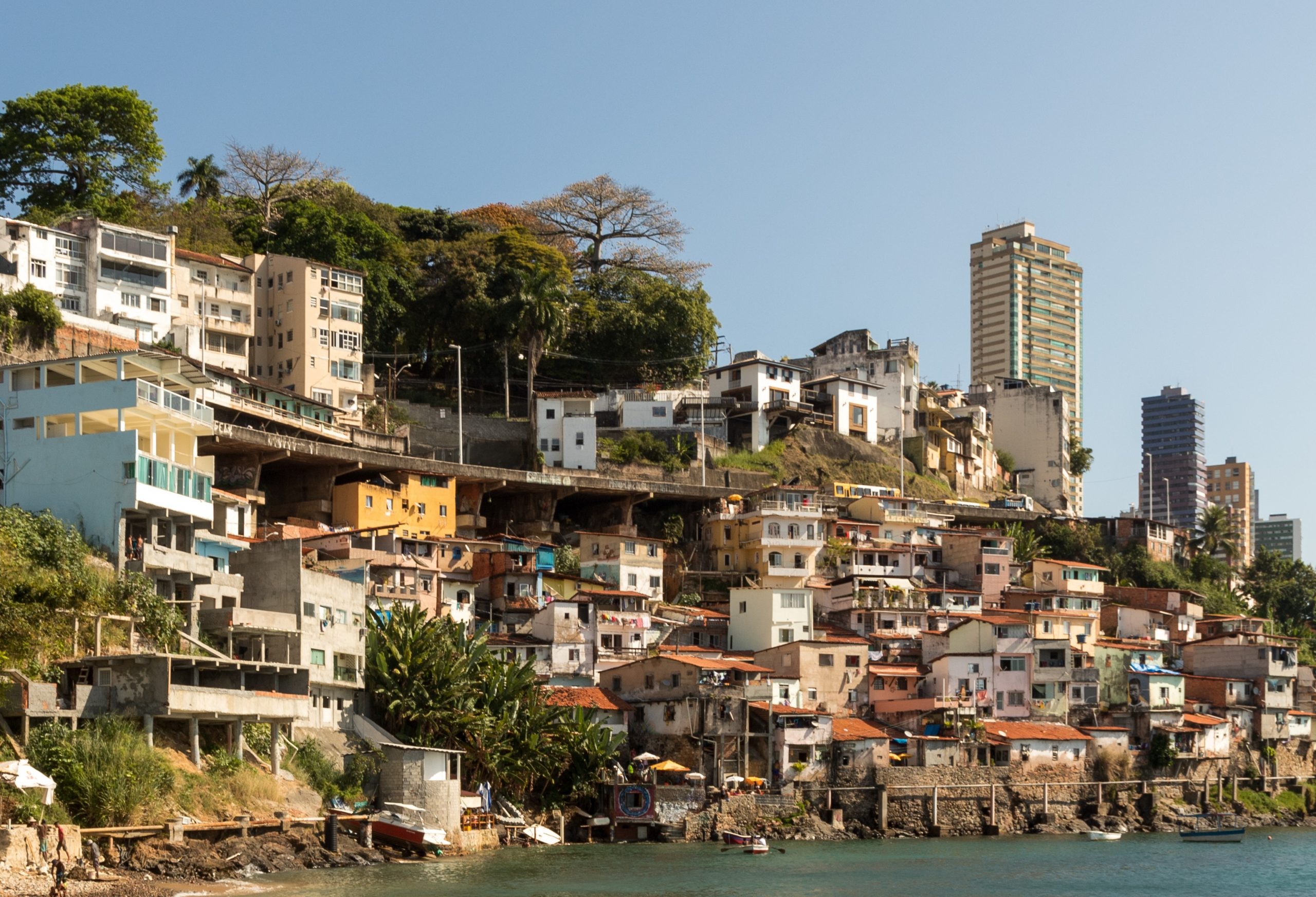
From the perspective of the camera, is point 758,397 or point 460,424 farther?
point 758,397

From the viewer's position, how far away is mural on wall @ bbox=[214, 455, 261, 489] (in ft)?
241

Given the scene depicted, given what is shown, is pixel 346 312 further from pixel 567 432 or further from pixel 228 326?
pixel 567 432

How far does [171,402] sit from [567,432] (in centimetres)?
3449

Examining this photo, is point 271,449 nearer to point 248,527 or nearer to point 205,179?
point 248,527

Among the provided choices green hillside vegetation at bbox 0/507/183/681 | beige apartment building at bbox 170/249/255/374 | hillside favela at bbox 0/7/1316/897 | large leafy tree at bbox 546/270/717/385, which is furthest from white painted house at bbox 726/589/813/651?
green hillside vegetation at bbox 0/507/183/681

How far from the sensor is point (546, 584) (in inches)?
2980

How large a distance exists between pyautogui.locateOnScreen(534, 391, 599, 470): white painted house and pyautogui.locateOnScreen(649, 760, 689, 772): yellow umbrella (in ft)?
88.8

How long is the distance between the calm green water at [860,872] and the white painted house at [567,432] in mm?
30699

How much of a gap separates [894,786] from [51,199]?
5512 cm

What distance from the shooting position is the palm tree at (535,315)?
301 ft

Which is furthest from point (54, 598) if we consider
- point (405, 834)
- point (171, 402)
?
point (405, 834)

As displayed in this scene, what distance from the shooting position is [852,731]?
231ft

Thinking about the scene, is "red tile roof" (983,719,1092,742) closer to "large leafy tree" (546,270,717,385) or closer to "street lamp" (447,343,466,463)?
"street lamp" (447,343,466,463)

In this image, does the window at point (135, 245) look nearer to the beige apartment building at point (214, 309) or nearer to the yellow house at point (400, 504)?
the beige apartment building at point (214, 309)
